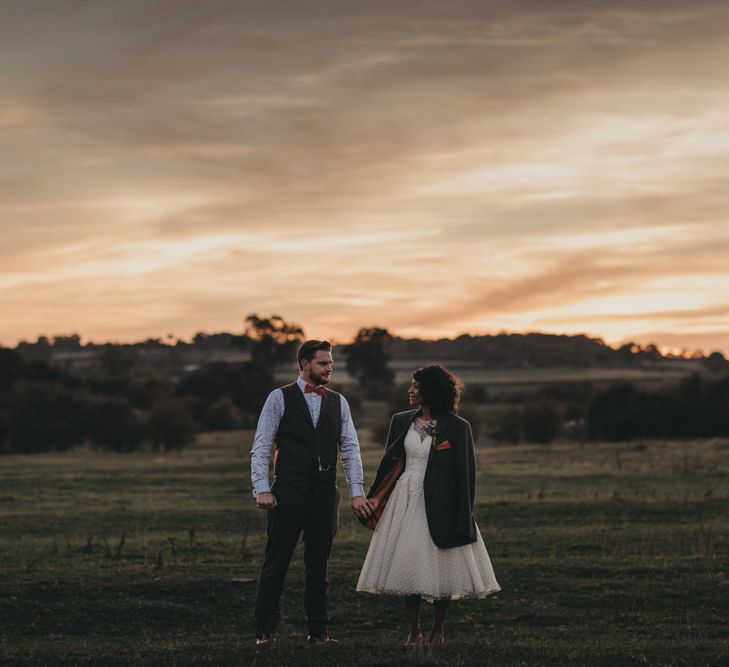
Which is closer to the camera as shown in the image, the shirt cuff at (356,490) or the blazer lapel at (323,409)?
the shirt cuff at (356,490)

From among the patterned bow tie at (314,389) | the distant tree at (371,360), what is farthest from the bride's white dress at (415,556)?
the distant tree at (371,360)

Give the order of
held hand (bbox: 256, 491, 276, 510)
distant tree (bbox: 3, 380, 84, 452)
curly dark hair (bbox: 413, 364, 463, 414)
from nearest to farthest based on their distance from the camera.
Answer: held hand (bbox: 256, 491, 276, 510), curly dark hair (bbox: 413, 364, 463, 414), distant tree (bbox: 3, 380, 84, 452)

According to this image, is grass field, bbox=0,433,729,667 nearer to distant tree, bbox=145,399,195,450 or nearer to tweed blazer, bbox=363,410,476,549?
tweed blazer, bbox=363,410,476,549

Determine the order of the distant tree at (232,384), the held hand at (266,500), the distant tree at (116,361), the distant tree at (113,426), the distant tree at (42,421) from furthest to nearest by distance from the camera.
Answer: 1. the distant tree at (116,361)
2. the distant tree at (232,384)
3. the distant tree at (42,421)
4. the distant tree at (113,426)
5. the held hand at (266,500)

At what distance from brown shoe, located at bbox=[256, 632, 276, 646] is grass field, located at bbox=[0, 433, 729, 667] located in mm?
97

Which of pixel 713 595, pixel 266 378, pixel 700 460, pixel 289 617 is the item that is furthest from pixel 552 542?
pixel 266 378

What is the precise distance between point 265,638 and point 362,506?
156 cm

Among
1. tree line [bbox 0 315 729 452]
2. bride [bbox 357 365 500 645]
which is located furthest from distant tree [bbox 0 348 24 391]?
bride [bbox 357 365 500 645]

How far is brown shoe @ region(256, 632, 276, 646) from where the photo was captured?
1051 cm

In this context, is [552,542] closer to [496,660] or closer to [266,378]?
[496,660]

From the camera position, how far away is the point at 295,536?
34.7ft

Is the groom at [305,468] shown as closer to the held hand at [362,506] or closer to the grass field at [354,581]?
the held hand at [362,506]

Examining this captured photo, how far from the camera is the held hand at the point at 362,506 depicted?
10.3m

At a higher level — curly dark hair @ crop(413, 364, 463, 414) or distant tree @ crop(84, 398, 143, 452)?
curly dark hair @ crop(413, 364, 463, 414)
